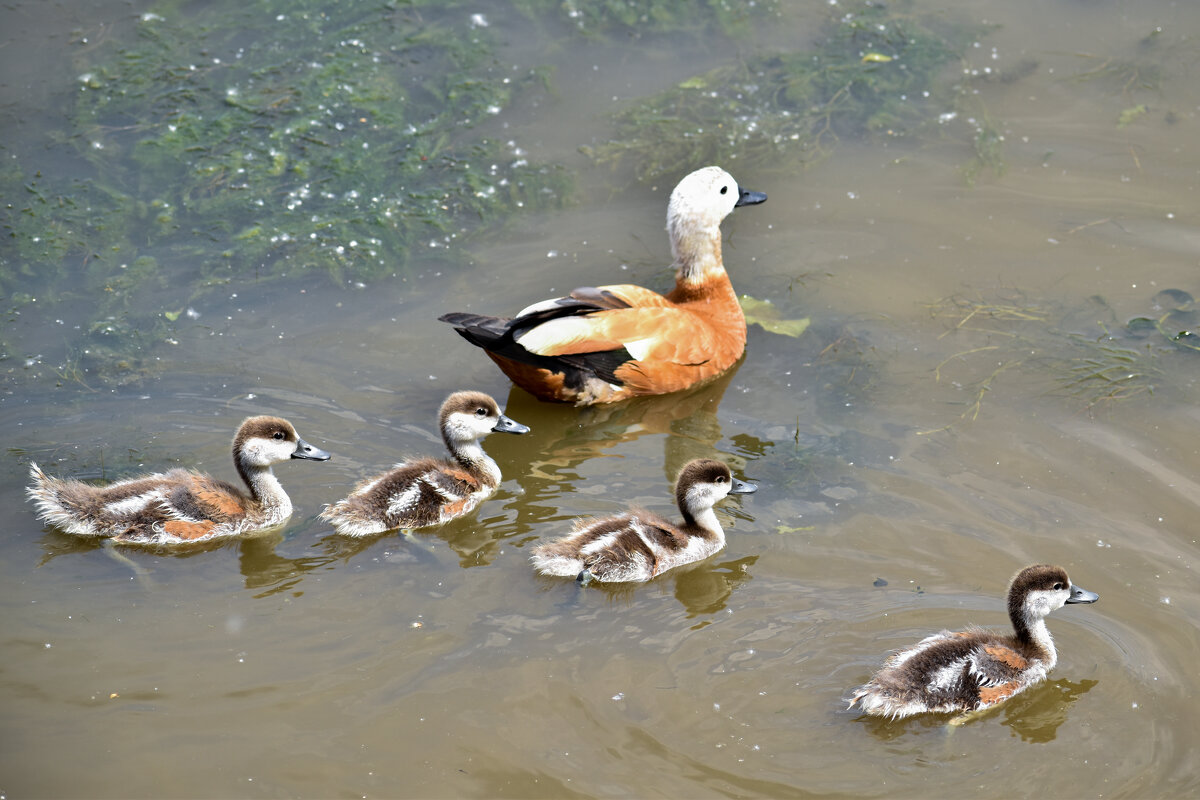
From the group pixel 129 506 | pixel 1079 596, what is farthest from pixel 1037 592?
pixel 129 506

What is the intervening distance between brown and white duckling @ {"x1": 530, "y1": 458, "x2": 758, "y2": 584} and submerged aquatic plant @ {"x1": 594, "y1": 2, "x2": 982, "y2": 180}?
12.9 ft

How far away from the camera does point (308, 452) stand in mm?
6191

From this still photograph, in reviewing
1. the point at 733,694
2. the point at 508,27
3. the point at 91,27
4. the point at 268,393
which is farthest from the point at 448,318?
the point at 91,27

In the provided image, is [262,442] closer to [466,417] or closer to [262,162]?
[466,417]

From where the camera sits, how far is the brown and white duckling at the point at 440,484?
5.98 meters

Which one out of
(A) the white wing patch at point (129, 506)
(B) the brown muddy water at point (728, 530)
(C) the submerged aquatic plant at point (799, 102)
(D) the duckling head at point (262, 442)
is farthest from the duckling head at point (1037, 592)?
(C) the submerged aquatic plant at point (799, 102)

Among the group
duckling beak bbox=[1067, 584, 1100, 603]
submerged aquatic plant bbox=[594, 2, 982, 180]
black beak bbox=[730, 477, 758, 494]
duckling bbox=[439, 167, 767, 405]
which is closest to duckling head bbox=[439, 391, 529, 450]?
duckling bbox=[439, 167, 767, 405]

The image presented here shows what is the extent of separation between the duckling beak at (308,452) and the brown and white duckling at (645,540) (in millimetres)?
1373

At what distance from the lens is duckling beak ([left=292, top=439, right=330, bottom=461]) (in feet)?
20.2

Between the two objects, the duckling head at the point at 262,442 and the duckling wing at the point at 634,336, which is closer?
the duckling head at the point at 262,442

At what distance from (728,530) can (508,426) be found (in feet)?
4.66

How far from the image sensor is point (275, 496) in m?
6.12

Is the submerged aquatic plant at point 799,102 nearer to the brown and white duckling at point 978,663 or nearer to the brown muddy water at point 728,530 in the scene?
the brown muddy water at point 728,530

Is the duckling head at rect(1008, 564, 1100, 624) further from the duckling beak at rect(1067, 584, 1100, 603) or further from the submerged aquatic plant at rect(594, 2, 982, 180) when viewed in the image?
the submerged aquatic plant at rect(594, 2, 982, 180)
